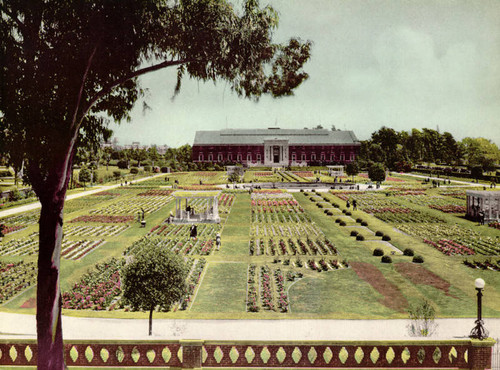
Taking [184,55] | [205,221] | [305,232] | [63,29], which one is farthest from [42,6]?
[205,221]

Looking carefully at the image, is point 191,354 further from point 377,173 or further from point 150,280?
point 377,173

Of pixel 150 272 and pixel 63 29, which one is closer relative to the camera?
pixel 63 29

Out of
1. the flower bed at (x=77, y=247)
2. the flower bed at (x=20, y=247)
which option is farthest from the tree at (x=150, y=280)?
the flower bed at (x=20, y=247)

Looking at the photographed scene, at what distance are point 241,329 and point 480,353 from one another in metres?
8.90

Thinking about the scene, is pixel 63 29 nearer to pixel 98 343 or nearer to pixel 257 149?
pixel 98 343

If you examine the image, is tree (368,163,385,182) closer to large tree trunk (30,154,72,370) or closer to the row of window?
the row of window

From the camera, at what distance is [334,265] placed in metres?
24.1

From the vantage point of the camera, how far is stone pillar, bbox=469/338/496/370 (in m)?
8.93

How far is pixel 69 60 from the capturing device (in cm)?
913

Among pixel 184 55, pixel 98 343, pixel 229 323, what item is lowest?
pixel 229 323

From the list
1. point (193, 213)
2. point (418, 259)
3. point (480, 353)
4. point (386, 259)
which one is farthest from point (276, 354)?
point (193, 213)

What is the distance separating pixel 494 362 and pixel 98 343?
10832 millimetres

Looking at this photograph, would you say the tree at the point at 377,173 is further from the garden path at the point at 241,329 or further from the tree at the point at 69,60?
the tree at the point at 69,60

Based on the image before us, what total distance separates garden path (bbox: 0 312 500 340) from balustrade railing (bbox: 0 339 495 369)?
5661 mm
